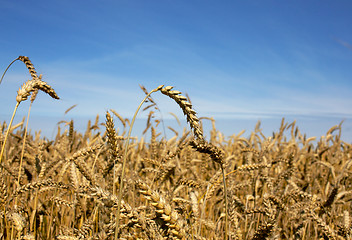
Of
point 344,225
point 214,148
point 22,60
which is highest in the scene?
point 22,60

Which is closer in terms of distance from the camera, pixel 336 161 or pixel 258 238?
pixel 258 238

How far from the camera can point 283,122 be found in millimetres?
6227

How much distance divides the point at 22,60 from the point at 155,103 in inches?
79.0

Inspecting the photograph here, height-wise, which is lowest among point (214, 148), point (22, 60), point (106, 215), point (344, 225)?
point (344, 225)

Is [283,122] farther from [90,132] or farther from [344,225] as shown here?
[344,225]

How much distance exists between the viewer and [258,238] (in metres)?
1.48

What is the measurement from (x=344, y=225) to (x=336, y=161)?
3370mm

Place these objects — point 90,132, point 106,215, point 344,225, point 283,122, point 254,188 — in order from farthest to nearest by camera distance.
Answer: point 283,122 → point 90,132 → point 254,188 → point 344,225 → point 106,215

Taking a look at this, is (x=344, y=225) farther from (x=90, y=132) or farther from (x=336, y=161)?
(x=90, y=132)

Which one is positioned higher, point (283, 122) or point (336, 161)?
point (283, 122)

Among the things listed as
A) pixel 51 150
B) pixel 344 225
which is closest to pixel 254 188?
pixel 344 225

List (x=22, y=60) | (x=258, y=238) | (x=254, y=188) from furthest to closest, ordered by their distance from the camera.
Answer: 1. (x=254, y=188)
2. (x=22, y=60)
3. (x=258, y=238)

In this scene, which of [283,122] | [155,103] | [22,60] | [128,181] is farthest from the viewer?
[283,122]

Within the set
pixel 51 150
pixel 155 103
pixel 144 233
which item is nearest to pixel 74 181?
pixel 144 233
